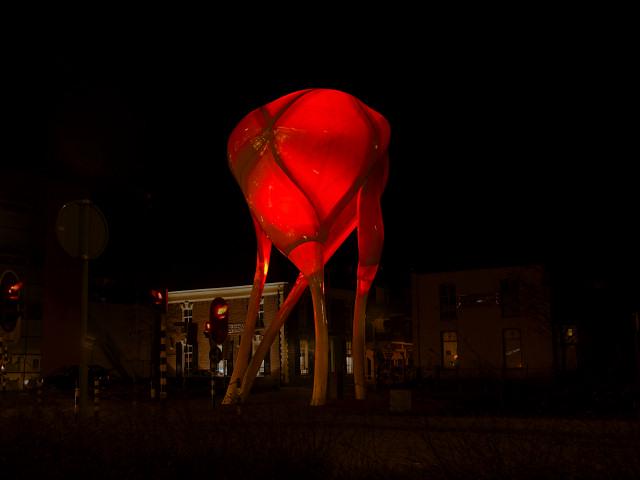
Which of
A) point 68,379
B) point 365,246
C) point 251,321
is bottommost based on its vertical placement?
point 68,379

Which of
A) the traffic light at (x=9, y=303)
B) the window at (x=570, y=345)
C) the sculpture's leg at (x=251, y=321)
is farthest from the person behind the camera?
the window at (x=570, y=345)

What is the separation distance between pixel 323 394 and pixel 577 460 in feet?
47.8

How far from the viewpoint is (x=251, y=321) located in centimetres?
2261

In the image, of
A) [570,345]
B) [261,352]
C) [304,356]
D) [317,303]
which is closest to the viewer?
[317,303]

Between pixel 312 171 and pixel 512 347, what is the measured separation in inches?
879

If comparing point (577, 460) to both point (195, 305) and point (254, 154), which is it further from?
point (195, 305)

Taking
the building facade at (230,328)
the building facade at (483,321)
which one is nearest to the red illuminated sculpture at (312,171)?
the building facade at (483,321)

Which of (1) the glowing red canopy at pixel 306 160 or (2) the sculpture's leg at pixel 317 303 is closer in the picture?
(1) the glowing red canopy at pixel 306 160

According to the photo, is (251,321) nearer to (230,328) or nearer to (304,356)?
(230,328)

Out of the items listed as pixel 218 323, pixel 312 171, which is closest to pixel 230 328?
pixel 218 323

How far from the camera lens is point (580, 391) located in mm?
A: 17922

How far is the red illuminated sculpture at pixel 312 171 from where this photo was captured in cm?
2014

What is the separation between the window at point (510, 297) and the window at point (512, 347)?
893mm

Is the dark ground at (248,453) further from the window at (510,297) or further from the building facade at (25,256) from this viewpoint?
the building facade at (25,256)
